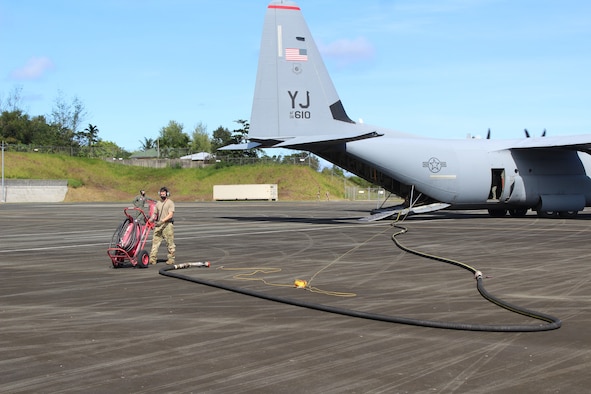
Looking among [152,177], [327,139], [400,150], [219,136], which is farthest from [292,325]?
[219,136]

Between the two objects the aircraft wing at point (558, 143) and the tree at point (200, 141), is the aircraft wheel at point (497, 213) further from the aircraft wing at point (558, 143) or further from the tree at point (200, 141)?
the tree at point (200, 141)

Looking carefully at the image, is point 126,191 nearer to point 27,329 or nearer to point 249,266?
point 249,266

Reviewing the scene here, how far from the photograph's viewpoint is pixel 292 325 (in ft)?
28.8

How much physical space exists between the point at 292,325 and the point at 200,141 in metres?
153

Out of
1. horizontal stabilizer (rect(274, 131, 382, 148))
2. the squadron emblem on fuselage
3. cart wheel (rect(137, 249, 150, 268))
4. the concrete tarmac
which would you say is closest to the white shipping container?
the squadron emblem on fuselage

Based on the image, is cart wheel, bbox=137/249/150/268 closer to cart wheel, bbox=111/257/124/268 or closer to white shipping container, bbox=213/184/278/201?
cart wheel, bbox=111/257/124/268

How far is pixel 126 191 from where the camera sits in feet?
326

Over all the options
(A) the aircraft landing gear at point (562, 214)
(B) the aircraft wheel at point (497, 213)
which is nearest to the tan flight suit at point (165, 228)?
(A) the aircraft landing gear at point (562, 214)

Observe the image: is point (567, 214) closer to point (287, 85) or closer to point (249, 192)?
point (287, 85)

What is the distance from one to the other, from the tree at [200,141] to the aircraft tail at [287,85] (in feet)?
413

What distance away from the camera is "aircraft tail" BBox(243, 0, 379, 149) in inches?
1130

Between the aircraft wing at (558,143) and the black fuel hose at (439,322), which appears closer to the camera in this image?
the black fuel hose at (439,322)

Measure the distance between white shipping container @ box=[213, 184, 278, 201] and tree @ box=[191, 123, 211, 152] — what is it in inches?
2715

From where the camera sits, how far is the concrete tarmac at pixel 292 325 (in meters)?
6.21
